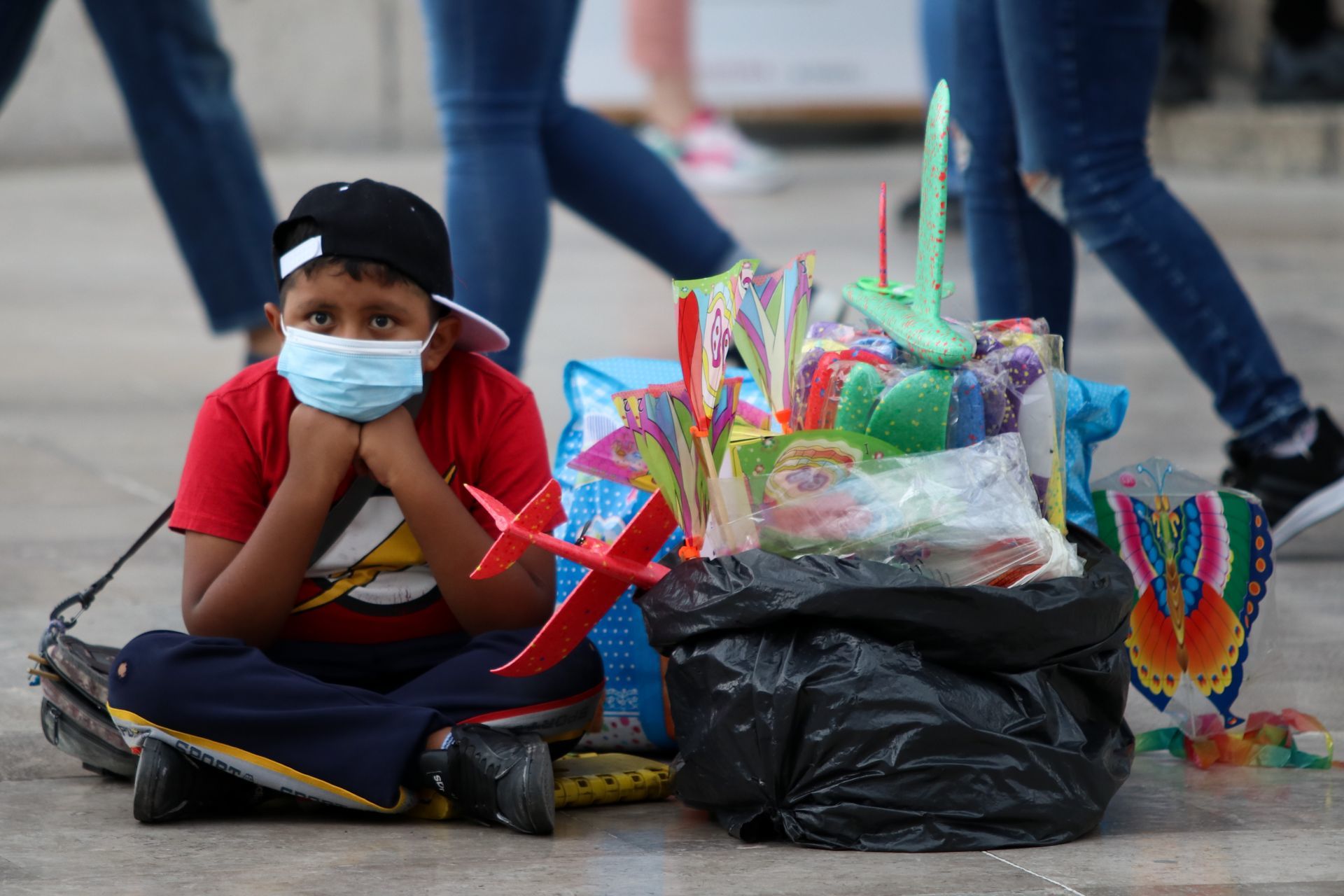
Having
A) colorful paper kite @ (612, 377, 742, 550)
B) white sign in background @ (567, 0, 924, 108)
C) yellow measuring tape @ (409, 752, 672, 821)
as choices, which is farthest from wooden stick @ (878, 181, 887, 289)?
white sign in background @ (567, 0, 924, 108)

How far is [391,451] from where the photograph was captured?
2.01 meters

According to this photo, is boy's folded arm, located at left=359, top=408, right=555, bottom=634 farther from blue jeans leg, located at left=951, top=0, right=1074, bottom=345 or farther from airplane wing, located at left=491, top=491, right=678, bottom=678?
blue jeans leg, located at left=951, top=0, right=1074, bottom=345

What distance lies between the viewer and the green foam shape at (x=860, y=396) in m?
1.92

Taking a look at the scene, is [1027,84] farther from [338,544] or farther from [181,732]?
[181,732]

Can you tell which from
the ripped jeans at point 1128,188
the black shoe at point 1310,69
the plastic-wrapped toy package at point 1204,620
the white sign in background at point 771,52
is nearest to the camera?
the plastic-wrapped toy package at point 1204,620

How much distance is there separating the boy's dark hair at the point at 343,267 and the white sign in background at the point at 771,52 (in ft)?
25.9

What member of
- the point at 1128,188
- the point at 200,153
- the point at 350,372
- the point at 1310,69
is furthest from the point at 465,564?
the point at 1310,69

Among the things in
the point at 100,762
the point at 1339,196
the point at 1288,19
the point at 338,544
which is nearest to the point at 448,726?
the point at 338,544

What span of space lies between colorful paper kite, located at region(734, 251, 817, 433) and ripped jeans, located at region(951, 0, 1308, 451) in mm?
827

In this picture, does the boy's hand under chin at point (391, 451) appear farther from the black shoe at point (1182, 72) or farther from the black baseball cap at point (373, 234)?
the black shoe at point (1182, 72)

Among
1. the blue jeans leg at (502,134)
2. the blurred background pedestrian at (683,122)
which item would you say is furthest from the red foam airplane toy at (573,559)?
the blurred background pedestrian at (683,122)

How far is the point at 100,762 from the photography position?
199 centimetres

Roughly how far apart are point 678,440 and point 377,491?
42 centimetres

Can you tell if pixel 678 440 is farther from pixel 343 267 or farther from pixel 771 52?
pixel 771 52
